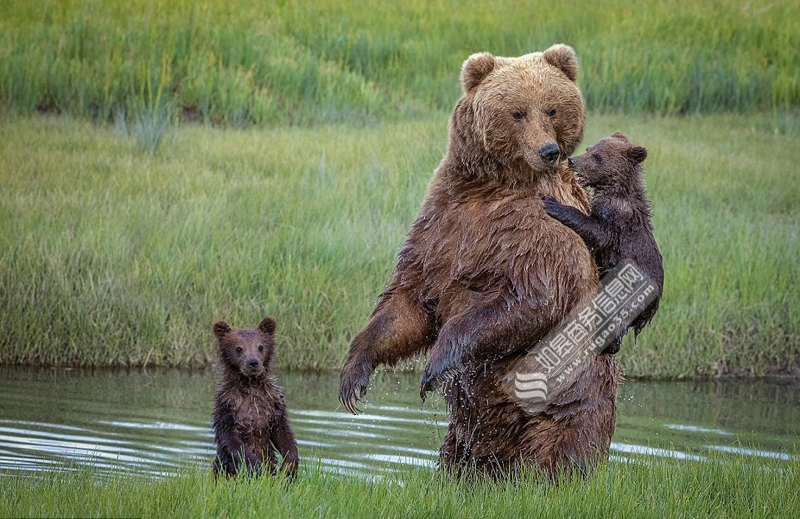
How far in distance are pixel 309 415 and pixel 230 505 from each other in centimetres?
279

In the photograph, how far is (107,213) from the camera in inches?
385

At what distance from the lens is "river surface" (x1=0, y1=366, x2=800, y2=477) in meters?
6.09

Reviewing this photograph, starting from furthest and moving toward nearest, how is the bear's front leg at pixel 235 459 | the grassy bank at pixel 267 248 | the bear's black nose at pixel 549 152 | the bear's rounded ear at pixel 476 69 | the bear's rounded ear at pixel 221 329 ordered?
the grassy bank at pixel 267 248
the bear's rounded ear at pixel 221 329
the bear's front leg at pixel 235 459
the bear's rounded ear at pixel 476 69
the bear's black nose at pixel 549 152

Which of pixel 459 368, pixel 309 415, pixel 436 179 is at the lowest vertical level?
pixel 309 415

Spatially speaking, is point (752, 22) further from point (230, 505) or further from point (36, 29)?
point (230, 505)

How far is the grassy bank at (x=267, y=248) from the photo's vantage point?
867 cm

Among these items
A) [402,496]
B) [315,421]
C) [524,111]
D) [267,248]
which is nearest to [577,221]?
[524,111]

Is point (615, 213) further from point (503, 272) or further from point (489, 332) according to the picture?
point (489, 332)

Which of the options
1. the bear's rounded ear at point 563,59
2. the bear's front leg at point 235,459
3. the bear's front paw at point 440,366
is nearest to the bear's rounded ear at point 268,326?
the bear's front leg at point 235,459

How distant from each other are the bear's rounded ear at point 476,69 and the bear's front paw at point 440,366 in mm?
1084

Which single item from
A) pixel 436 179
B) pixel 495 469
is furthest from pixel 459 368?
pixel 436 179

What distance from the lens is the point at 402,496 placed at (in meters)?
Answer: 4.62

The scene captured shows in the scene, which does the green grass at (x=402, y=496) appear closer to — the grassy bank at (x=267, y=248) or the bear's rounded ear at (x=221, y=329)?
the bear's rounded ear at (x=221, y=329)

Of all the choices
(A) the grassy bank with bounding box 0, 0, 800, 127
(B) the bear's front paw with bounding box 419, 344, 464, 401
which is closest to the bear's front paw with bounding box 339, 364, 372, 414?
(B) the bear's front paw with bounding box 419, 344, 464, 401
